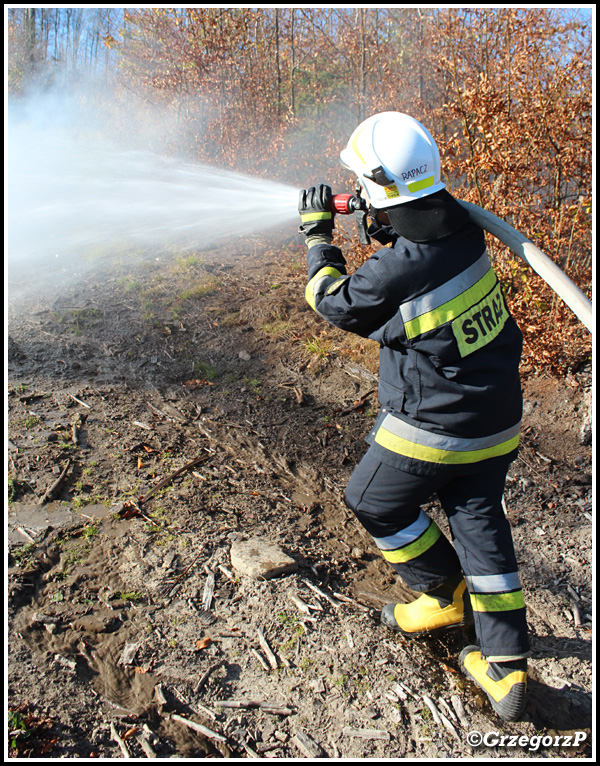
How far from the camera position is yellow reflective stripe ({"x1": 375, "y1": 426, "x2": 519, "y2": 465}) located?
2492 millimetres

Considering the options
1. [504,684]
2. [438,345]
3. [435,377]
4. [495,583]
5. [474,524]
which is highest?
[438,345]

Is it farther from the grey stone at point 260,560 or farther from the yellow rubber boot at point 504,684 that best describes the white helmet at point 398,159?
the yellow rubber boot at point 504,684

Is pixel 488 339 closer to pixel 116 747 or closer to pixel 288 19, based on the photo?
pixel 116 747

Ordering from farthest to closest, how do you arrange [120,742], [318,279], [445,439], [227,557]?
[227,557] → [318,279] → [445,439] → [120,742]

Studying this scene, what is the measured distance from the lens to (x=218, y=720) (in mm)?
2281

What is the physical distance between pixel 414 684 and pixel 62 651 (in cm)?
153

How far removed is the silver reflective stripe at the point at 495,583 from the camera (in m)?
2.57

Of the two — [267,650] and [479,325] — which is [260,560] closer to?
[267,650]

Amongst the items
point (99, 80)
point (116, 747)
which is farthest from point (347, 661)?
point (99, 80)

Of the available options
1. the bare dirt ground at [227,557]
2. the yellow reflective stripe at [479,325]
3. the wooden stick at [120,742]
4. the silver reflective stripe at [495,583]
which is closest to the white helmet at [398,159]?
the yellow reflective stripe at [479,325]

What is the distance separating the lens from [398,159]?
2.45m

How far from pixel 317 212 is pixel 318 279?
0.44m

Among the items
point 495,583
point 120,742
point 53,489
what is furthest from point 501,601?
point 53,489

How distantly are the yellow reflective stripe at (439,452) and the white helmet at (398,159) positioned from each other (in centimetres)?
103
